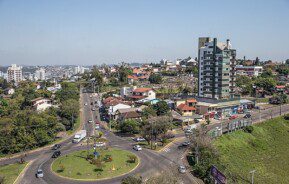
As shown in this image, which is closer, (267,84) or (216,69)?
(216,69)

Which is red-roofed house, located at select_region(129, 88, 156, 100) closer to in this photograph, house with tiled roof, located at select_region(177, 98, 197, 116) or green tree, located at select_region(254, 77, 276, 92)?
house with tiled roof, located at select_region(177, 98, 197, 116)

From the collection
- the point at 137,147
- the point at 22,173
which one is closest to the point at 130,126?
the point at 137,147

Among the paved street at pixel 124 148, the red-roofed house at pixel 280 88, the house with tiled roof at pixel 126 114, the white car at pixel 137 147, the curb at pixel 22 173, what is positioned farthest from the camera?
the red-roofed house at pixel 280 88

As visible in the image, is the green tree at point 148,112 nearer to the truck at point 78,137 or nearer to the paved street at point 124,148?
the paved street at point 124,148

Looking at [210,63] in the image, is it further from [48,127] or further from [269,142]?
[48,127]

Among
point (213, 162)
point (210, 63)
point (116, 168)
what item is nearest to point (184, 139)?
point (213, 162)

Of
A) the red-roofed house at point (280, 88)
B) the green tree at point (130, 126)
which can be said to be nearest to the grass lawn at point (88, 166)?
the green tree at point (130, 126)

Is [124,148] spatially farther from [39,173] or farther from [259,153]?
[259,153]
